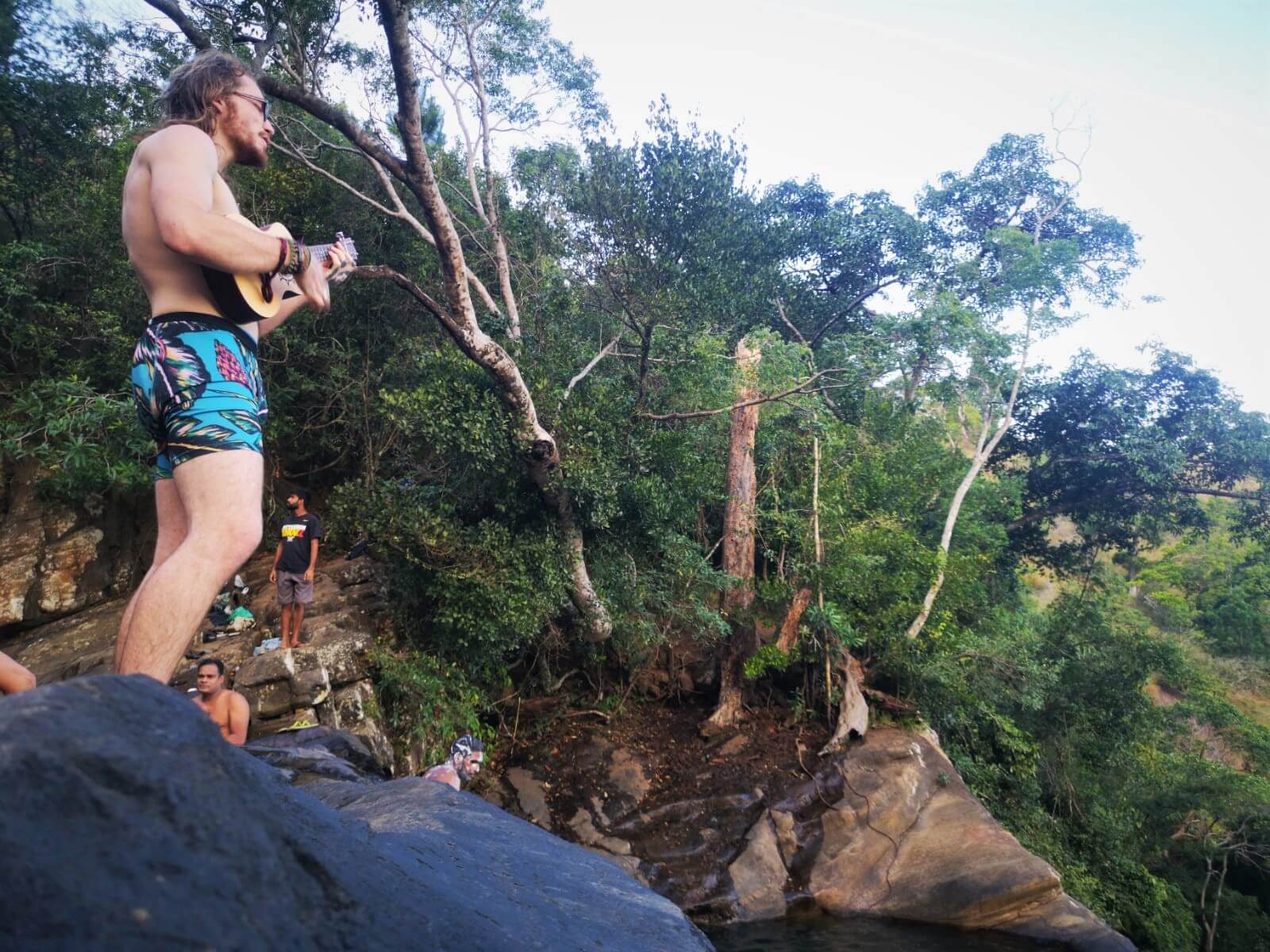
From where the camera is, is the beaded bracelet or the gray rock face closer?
the beaded bracelet

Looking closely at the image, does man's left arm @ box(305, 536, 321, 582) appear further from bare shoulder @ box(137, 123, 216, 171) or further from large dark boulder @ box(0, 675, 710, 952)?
large dark boulder @ box(0, 675, 710, 952)

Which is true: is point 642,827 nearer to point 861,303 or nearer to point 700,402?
point 700,402

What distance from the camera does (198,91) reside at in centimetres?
198

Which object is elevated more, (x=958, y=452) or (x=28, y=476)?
(x=958, y=452)

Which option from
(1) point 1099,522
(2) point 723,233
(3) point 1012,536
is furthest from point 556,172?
(1) point 1099,522

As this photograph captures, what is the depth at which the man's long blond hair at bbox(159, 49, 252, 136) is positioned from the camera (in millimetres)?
1979

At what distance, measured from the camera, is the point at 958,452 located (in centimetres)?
1488

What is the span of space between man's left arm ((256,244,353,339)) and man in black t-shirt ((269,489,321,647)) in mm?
5685

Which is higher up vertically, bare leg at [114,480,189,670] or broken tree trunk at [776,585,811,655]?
bare leg at [114,480,189,670]

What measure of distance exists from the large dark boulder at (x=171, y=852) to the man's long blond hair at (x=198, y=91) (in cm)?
172

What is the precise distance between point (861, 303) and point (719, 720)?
35.6 feet

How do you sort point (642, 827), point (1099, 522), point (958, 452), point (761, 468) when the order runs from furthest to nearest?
point (1099, 522) < point (958, 452) < point (761, 468) < point (642, 827)

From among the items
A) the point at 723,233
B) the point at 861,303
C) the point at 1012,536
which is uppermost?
the point at 861,303

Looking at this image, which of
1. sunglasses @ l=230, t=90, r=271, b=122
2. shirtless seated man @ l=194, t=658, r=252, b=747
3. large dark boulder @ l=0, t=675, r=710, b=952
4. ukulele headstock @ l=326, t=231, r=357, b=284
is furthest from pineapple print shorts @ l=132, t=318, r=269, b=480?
shirtless seated man @ l=194, t=658, r=252, b=747
